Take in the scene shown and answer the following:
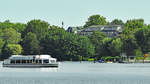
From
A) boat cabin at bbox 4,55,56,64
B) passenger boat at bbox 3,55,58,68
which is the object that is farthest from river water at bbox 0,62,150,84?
boat cabin at bbox 4,55,56,64

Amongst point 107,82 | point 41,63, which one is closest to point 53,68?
point 41,63

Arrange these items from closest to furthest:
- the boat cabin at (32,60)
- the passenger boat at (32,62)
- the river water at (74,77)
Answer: the river water at (74,77) < the passenger boat at (32,62) < the boat cabin at (32,60)

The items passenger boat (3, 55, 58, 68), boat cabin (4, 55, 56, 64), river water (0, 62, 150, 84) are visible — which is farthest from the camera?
boat cabin (4, 55, 56, 64)

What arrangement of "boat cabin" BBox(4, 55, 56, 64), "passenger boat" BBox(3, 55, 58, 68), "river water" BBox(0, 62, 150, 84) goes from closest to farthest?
1. "river water" BBox(0, 62, 150, 84)
2. "passenger boat" BBox(3, 55, 58, 68)
3. "boat cabin" BBox(4, 55, 56, 64)

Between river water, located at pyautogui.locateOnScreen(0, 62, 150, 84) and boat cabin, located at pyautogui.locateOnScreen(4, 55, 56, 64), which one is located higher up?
boat cabin, located at pyautogui.locateOnScreen(4, 55, 56, 64)

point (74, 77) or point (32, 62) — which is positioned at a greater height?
point (32, 62)

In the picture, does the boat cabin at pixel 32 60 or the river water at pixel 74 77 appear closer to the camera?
the river water at pixel 74 77

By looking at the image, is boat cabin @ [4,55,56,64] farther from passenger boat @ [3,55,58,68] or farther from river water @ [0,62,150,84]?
river water @ [0,62,150,84]

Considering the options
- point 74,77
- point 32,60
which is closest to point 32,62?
point 32,60

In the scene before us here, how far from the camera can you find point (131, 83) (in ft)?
355

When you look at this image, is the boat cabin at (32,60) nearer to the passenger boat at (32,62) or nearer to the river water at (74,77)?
the passenger boat at (32,62)

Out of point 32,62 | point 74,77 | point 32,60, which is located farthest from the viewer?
point 32,60

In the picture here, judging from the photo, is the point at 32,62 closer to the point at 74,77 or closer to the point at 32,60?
the point at 32,60

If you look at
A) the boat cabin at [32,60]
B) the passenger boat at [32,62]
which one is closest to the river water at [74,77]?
the passenger boat at [32,62]
